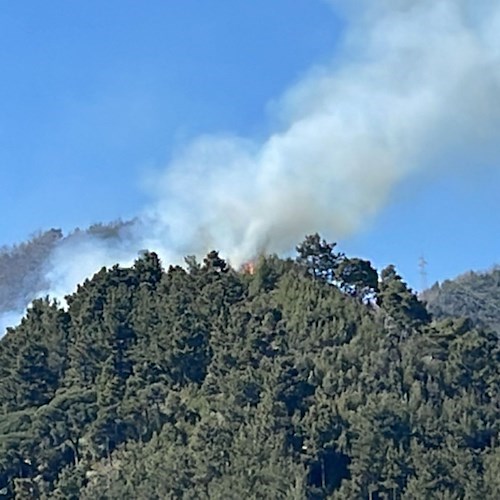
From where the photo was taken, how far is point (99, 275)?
8606cm

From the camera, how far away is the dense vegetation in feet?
209

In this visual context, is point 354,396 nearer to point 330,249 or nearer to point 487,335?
point 487,335

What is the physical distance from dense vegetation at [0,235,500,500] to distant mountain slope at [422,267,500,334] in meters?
49.6

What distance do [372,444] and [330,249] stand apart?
85.4 feet

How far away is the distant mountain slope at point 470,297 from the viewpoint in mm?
135525

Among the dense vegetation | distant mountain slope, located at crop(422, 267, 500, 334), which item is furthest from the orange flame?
distant mountain slope, located at crop(422, 267, 500, 334)

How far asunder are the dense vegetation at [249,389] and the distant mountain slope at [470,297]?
4958 centimetres

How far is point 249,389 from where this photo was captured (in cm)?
6944

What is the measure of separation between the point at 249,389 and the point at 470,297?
79.8 m

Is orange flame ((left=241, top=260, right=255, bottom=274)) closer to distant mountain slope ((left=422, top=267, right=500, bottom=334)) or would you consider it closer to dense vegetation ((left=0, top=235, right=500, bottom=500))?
dense vegetation ((left=0, top=235, right=500, bottom=500))

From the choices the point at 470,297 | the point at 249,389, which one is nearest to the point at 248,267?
the point at 249,389

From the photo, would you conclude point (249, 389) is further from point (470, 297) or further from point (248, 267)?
point (470, 297)

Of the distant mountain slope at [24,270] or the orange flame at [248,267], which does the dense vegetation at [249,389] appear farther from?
the distant mountain slope at [24,270]

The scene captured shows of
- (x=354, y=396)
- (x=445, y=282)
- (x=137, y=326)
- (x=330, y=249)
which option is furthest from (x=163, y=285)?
(x=445, y=282)
